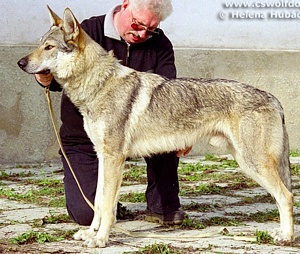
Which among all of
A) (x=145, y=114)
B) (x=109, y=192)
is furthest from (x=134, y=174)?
(x=109, y=192)

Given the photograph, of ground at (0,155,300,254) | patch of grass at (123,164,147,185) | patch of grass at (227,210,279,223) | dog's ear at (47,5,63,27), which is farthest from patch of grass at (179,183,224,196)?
dog's ear at (47,5,63,27)

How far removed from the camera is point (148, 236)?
16.6ft

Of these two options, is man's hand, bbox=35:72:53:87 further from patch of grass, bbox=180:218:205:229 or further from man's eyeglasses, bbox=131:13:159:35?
patch of grass, bbox=180:218:205:229

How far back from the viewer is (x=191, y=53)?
926 cm

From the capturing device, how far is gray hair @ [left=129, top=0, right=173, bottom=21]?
17.2 ft

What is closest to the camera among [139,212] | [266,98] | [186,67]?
[266,98]

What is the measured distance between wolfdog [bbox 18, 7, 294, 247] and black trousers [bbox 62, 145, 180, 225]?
37cm

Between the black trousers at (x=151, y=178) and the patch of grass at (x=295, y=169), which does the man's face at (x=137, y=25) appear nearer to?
the black trousers at (x=151, y=178)

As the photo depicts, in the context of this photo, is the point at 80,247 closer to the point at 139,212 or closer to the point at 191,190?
the point at 139,212

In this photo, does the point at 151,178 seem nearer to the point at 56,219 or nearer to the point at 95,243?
the point at 56,219

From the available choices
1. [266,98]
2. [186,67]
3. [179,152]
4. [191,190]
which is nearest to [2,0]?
[186,67]

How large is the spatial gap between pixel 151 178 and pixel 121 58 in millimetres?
1008

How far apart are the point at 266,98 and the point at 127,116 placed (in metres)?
1.02

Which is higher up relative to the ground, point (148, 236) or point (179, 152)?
point (179, 152)
